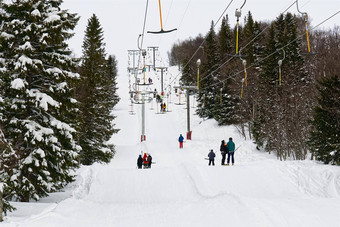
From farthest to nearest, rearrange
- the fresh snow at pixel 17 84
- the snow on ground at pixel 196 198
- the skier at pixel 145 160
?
the skier at pixel 145 160 < the fresh snow at pixel 17 84 < the snow on ground at pixel 196 198

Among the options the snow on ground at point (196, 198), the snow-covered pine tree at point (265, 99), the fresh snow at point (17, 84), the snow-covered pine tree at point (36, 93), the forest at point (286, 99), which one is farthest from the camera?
the snow-covered pine tree at point (265, 99)

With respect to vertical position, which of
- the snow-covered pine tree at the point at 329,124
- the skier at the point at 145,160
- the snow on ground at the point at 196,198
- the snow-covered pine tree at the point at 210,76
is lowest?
the snow on ground at the point at 196,198

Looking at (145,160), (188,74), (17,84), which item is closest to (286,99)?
(145,160)

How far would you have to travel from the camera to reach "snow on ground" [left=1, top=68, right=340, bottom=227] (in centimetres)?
866

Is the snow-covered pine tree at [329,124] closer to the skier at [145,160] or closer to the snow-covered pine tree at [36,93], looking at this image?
the skier at [145,160]

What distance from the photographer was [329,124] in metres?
17.0

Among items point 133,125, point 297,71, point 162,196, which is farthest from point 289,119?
point 133,125

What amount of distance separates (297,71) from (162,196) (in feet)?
95.2

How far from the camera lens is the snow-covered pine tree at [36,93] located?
41.5 feet

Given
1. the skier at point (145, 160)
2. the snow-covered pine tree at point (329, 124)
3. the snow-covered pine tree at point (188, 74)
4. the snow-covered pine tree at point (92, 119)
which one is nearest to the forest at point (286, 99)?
the snow-covered pine tree at point (329, 124)

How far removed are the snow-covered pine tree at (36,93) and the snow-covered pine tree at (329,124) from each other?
1206 centimetres

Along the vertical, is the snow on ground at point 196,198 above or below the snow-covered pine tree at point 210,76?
below

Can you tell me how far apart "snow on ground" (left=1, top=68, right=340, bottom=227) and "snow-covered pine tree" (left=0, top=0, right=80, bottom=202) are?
1.52 meters

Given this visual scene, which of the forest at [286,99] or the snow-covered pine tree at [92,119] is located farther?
the snow-covered pine tree at [92,119]
